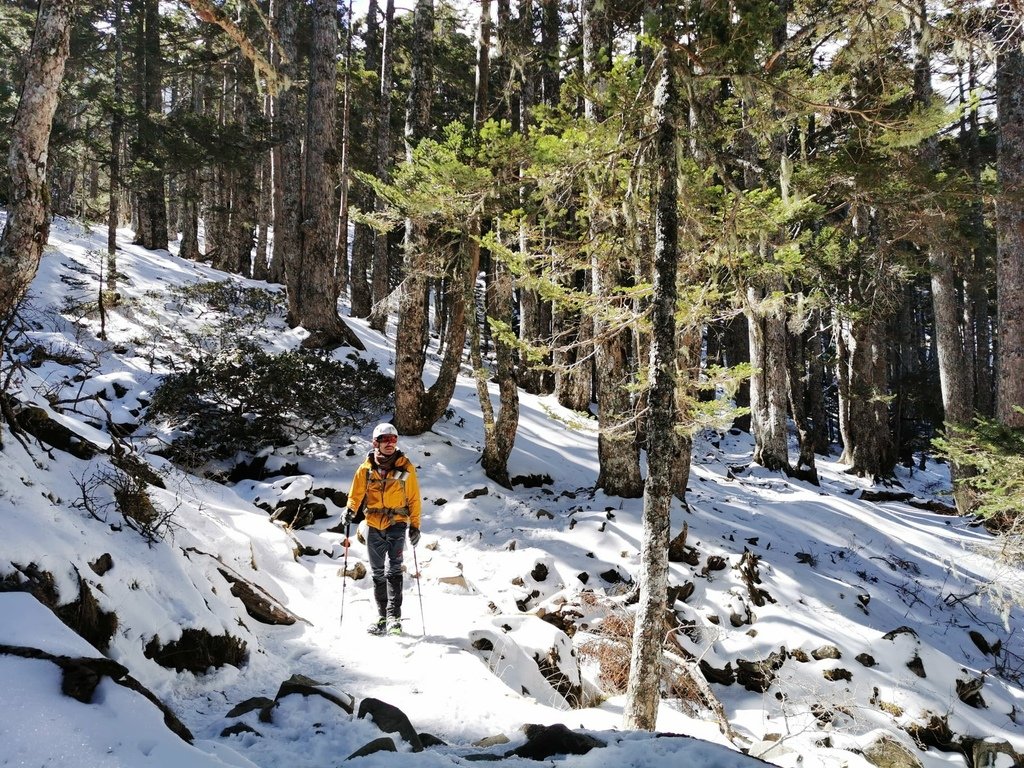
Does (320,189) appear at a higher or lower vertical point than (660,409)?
higher

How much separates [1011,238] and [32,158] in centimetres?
1492

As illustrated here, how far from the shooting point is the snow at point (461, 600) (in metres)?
3.29

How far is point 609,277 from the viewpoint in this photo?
7617mm

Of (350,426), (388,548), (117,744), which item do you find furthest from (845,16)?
(350,426)

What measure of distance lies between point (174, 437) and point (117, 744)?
8.02 metres

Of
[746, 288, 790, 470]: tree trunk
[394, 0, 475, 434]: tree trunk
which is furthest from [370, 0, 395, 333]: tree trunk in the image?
[746, 288, 790, 470]: tree trunk

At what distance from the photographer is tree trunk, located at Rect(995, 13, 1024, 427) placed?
10844 mm

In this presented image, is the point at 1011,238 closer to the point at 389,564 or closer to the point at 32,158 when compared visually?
the point at 389,564

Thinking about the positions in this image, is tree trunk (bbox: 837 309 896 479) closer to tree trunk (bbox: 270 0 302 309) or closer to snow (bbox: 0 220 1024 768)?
snow (bbox: 0 220 1024 768)

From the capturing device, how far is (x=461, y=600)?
7.17 m

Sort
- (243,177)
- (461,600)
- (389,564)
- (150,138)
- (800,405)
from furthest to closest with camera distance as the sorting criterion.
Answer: (243,177) → (800,405) → (150,138) → (461,600) → (389,564)

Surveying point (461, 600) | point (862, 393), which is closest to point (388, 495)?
point (461, 600)

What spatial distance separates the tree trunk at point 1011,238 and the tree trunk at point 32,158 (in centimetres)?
1421

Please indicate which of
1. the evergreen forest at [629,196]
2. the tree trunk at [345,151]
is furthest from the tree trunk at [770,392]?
the tree trunk at [345,151]
